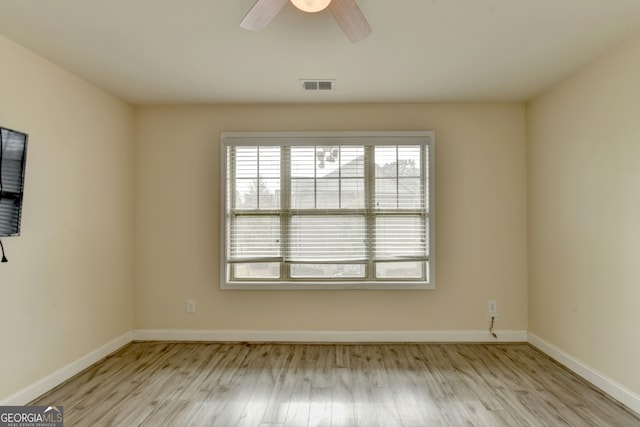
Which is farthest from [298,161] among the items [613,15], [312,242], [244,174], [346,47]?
[613,15]

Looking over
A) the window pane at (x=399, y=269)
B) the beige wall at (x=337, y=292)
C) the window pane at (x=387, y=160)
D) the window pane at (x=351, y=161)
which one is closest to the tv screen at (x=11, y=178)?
the beige wall at (x=337, y=292)

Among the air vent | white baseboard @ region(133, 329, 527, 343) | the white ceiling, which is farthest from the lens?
white baseboard @ region(133, 329, 527, 343)

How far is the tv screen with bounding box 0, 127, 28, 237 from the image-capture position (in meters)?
2.21

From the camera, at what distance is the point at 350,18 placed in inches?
75.1

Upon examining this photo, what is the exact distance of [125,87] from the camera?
10.9ft

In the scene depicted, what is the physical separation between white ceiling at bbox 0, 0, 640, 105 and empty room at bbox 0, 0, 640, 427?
0.07 ft

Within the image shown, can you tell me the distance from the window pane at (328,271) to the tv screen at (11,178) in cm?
232

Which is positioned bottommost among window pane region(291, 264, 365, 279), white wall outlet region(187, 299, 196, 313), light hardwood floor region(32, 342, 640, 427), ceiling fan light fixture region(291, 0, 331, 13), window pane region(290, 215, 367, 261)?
light hardwood floor region(32, 342, 640, 427)

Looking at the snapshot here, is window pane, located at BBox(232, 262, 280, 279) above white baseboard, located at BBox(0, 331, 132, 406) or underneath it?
above

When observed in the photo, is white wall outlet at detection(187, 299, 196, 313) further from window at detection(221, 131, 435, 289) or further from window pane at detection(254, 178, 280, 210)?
window pane at detection(254, 178, 280, 210)

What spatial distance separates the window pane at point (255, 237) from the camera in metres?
3.76

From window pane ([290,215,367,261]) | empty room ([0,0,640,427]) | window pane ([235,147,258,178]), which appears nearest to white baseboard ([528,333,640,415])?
empty room ([0,0,640,427])

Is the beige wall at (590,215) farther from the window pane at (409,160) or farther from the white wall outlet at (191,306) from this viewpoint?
the white wall outlet at (191,306)

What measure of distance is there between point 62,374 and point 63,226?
47.6 inches
